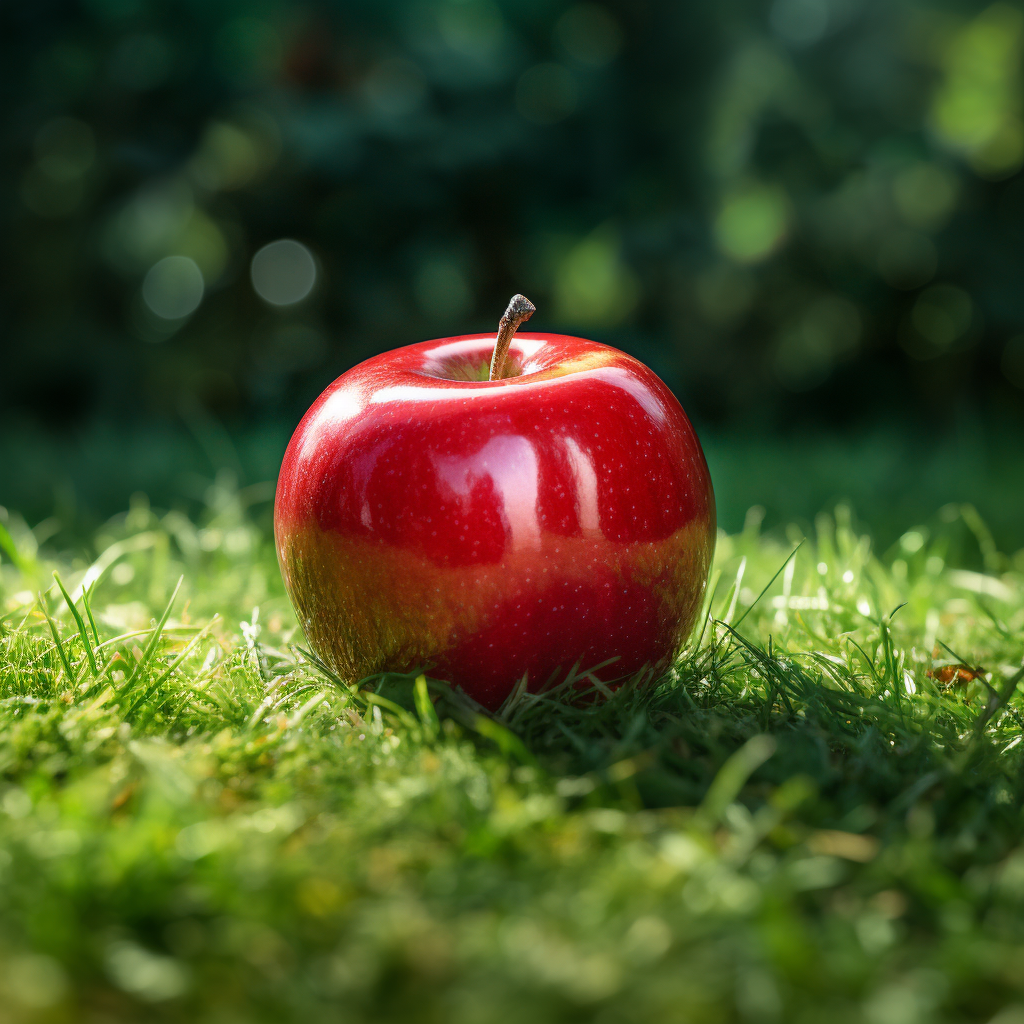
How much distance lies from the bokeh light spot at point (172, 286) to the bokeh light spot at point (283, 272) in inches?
17.9

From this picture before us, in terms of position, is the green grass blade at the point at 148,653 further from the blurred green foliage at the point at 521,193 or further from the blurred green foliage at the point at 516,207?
the blurred green foliage at the point at 521,193

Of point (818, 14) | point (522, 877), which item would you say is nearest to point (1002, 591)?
point (522, 877)

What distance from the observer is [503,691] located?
1453 mm

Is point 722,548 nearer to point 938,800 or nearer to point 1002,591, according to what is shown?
point 1002,591

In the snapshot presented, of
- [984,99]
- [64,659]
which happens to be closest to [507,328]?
[64,659]

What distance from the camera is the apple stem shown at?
5.21 ft

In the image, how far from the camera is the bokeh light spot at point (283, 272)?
17.9 ft

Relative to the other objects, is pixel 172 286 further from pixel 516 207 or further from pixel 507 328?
pixel 507 328

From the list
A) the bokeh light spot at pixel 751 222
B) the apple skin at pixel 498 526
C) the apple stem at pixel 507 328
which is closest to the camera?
the apple skin at pixel 498 526

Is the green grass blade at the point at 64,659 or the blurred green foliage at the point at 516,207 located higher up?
the blurred green foliage at the point at 516,207

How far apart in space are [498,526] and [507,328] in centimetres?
42

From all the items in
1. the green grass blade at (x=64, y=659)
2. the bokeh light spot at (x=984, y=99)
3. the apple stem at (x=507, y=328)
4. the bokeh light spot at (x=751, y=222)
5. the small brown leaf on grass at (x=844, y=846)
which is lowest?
the small brown leaf on grass at (x=844, y=846)

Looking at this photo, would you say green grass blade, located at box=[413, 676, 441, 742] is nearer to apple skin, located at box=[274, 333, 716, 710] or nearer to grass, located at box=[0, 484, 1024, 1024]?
grass, located at box=[0, 484, 1024, 1024]

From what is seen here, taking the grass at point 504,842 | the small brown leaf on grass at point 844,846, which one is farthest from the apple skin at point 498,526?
the small brown leaf on grass at point 844,846
